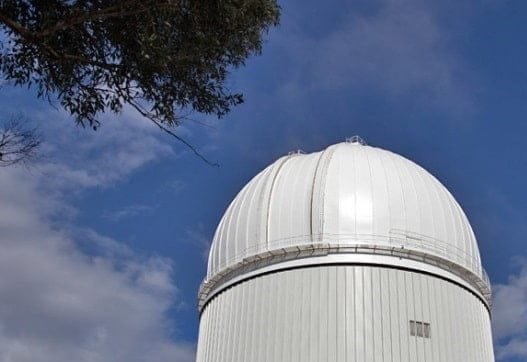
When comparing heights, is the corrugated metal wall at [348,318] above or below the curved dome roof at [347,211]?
below

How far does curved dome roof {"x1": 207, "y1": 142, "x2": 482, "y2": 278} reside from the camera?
16.8 meters

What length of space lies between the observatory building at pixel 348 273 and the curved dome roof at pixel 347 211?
1.4 inches

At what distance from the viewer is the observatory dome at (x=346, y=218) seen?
16.8 metres

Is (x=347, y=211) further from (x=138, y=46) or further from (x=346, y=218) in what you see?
(x=138, y=46)

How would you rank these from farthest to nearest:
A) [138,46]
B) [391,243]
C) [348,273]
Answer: [391,243]
[348,273]
[138,46]

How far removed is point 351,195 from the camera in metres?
17.1

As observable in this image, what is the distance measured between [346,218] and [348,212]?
174 mm

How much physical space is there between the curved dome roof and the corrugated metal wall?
2.79 feet

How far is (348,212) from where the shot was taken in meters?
16.9

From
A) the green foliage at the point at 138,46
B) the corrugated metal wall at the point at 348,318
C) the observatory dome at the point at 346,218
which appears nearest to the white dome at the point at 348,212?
the observatory dome at the point at 346,218

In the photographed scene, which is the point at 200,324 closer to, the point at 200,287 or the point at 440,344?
the point at 200,287

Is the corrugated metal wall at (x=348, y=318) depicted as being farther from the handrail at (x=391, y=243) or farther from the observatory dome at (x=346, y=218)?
the handrail at (x=391, y=243)

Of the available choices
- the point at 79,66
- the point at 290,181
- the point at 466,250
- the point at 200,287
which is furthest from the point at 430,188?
the point at 79,66

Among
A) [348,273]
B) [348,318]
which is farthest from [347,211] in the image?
[348,318]
